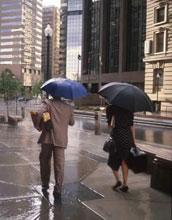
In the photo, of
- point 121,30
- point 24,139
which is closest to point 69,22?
point 121,30

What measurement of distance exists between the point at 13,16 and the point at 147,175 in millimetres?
189443

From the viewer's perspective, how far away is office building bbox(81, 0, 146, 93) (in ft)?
185

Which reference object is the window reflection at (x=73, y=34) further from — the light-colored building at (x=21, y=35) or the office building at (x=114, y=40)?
the office building at (x=114, y=40)

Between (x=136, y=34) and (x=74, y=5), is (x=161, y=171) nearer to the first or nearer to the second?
(x=136, y=34)

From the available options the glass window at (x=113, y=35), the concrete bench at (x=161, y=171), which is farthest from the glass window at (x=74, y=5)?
the concrete bench at (x=161, y=171)

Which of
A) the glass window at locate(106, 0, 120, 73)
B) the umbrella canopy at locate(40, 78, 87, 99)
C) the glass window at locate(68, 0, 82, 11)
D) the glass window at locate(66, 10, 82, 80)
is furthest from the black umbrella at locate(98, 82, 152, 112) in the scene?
the glass window at locate(66, 10, 82, 80)

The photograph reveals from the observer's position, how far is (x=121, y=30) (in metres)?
58.8

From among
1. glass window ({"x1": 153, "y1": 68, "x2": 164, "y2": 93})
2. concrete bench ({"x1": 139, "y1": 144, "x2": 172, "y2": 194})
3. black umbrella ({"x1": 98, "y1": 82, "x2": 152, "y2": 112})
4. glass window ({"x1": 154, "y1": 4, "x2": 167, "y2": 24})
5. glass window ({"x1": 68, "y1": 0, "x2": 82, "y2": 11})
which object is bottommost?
concrete bench ({"x1": 139, "y1": 144, "x2": 172, "y2": 194})

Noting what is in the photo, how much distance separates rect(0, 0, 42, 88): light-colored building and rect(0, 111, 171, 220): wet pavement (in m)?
171

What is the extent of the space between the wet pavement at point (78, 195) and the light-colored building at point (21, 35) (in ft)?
560

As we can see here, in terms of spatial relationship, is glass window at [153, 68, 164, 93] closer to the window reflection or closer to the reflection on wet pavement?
the reflection on wet pavement

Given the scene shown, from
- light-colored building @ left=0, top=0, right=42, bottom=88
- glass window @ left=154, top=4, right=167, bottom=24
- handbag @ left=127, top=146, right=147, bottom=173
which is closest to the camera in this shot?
handbag @ left=127, top=146, right=147, bottom=173

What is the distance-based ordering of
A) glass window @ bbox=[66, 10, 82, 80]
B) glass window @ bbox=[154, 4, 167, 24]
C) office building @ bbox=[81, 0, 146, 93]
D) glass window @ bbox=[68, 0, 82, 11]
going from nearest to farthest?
glass window @ bbox=[154, 4, 167, 24] → office building @ bbox=[81, 0, 146, 93] → glass window @ bbox=[68, 0, 82, 11] → glass window @ bbox=[66, 10, 82, 80]

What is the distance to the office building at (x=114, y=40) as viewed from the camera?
56.4 meters
